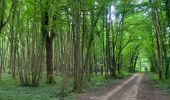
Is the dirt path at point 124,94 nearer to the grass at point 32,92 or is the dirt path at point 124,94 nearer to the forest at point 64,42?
the forest at point 64,42

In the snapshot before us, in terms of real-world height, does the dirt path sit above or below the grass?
below

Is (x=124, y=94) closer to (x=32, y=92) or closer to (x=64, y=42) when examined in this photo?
(x=32, y=92)

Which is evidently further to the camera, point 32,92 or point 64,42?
point 64,42

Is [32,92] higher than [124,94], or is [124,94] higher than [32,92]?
[32,92]

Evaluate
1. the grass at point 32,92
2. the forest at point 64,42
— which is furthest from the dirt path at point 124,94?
the grass at point 32,92

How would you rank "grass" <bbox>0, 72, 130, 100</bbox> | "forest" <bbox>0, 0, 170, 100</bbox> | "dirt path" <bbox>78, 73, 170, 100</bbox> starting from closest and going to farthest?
"grass" <bbox>0, 72, 130, 100</bbox>
"dirt path" <bbox>78, 73, 170, 100</bbox>
"forest" <bbox>0, 0, 170, 100</bbox>

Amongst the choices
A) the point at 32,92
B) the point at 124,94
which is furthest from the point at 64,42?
the point at 124,94

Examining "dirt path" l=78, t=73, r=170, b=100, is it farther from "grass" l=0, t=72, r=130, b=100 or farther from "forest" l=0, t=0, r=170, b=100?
"grass" l=0, t=72, r=130, b=100

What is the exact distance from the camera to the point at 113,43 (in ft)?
129

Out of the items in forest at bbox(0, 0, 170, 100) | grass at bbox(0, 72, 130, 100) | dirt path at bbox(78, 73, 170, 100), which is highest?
forest at bbox(0, 0, 170, 100)

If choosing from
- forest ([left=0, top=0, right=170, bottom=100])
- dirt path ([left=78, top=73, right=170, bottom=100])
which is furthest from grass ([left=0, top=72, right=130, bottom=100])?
dirt path ([left=78, top=73, right=170, bottom=100])

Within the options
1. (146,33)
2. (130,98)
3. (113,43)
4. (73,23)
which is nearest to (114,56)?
(113,43)

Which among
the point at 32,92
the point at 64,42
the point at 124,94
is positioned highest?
the point at 64,42

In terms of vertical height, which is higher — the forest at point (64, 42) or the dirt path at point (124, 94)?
the forest at point (64, 42)
